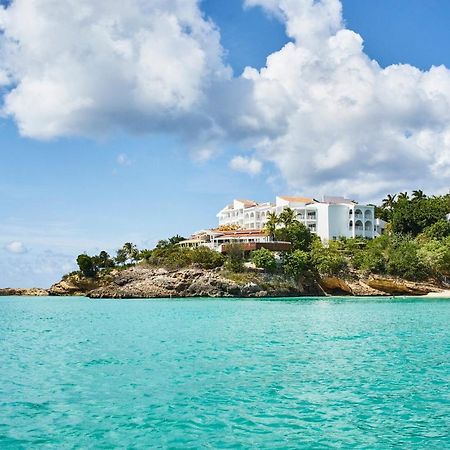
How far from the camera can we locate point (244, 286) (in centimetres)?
8194

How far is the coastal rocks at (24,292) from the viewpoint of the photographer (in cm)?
12481

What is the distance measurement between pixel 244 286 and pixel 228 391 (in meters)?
67.0

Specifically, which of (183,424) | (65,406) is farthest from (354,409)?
(65,406)

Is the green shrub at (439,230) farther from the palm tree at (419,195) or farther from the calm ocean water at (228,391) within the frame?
the calm ocean water at (228,391)

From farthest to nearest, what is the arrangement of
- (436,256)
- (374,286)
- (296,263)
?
1. (374,286)
2. (296,263)
3. (436,256)

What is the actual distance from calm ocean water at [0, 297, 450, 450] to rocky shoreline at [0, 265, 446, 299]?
53568 mm

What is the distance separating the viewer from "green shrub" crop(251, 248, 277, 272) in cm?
8367

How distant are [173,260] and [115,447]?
261ft

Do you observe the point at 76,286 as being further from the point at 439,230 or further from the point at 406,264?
the point at 439,230

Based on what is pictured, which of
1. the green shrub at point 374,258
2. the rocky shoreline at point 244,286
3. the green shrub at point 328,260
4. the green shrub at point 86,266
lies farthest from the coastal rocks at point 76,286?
the green shrub at point 374,258

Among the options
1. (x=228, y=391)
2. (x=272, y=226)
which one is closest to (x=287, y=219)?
(x=272, y=226)

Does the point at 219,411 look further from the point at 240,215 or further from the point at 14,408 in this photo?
the point at 240,215

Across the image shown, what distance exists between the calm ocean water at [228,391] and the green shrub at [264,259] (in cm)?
5436

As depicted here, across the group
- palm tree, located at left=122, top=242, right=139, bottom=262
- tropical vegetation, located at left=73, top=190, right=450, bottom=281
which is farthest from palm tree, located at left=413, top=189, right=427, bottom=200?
palm tree, located at left=122, top=242, right=139, bottom=262
